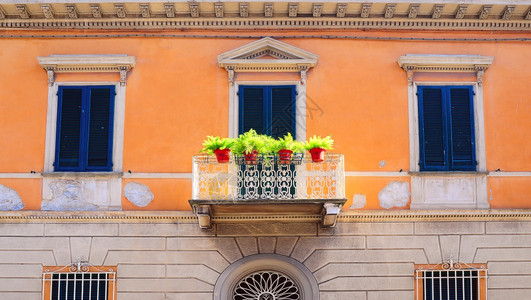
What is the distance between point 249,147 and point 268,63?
222 centimetres

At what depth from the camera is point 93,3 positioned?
14055mm

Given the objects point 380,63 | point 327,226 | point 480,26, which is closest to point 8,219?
point 327,226

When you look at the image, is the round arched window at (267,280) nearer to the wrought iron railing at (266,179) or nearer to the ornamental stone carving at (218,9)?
the wrought iron railing at (266,179)

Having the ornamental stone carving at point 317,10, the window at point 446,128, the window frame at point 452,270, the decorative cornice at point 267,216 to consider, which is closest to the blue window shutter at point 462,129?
the window at point 446,128

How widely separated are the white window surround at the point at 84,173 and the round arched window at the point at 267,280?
256 cm

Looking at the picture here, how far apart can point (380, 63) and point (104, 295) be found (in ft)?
23.0

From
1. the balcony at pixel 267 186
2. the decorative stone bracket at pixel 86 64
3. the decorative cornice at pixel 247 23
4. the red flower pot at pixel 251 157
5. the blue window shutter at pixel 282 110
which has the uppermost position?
the decorative cornice at pixel 247 23

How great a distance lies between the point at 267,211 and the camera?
1329cm

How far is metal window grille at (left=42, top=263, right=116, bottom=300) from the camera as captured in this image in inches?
532

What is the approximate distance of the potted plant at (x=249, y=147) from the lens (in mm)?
12656

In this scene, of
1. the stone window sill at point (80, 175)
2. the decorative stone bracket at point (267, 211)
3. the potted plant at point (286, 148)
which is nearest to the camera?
the decorative stone bracket at point (267, 211)

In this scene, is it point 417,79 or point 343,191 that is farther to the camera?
point 417,79

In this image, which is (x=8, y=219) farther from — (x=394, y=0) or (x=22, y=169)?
(x=394, y=0)

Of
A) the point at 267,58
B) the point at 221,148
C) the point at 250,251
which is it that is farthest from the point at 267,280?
the point at 267,58
